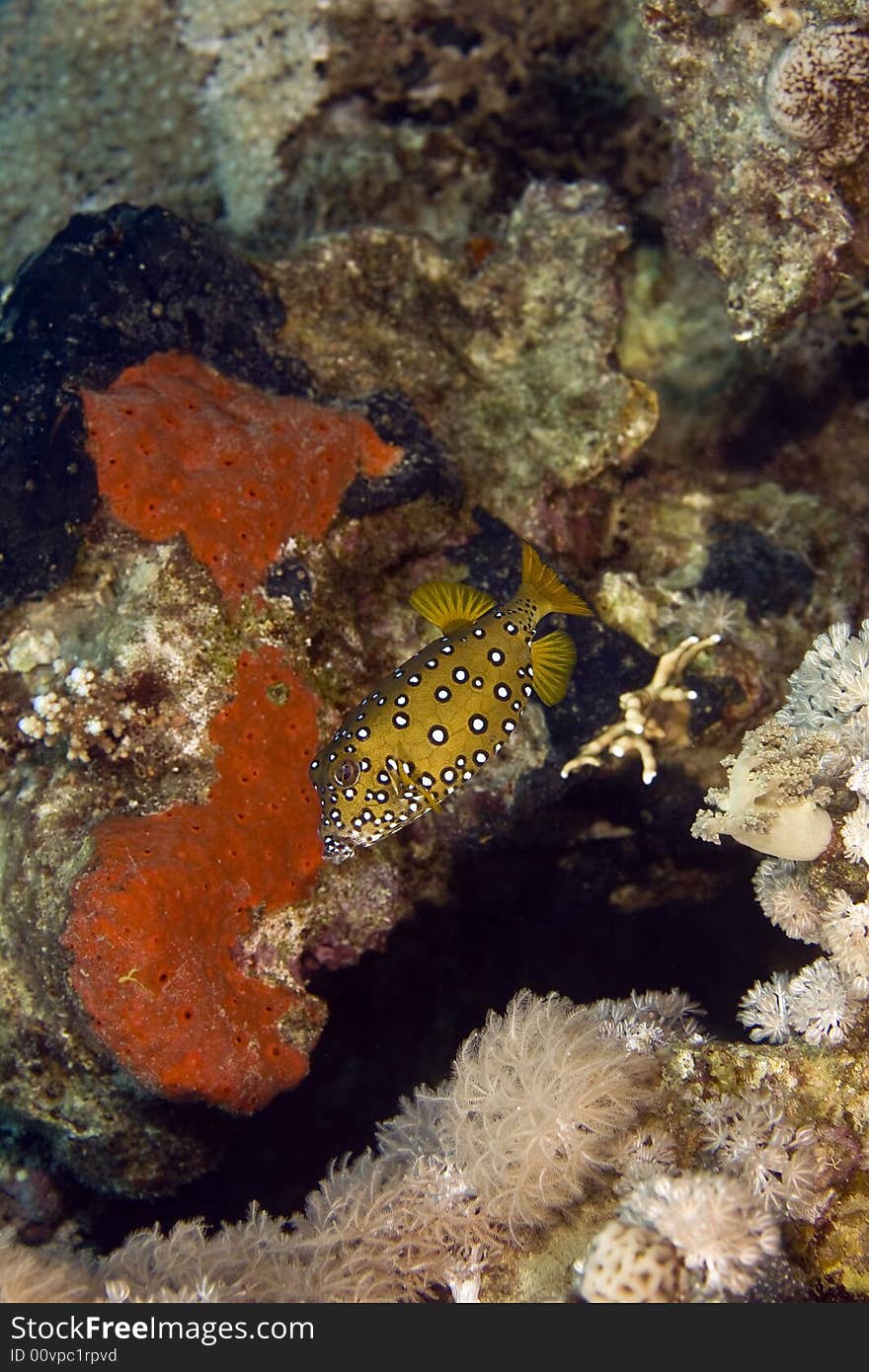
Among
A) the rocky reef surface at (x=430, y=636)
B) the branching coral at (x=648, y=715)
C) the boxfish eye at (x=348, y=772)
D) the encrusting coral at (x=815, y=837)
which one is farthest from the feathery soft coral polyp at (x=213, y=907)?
the encrusting coral at (x=815, y=837)

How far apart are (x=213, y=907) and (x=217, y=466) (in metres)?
2.36

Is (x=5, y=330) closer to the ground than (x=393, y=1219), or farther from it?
farther from it

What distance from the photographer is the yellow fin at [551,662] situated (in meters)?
4.72

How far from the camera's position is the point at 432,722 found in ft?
14.1

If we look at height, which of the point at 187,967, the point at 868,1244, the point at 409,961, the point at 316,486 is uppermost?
the point at 316,486

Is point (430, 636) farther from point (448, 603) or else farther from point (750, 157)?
point (750, 157)

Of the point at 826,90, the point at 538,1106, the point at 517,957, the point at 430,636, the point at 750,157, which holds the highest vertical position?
the point at 826,90

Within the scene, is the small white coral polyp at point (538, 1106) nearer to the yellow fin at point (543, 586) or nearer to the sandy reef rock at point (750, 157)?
the yellow fin at point (543, 586)

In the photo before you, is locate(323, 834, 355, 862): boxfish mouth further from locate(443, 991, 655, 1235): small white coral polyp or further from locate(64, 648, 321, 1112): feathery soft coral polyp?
locate(443, 991, 655, 1235): small white coral polyp

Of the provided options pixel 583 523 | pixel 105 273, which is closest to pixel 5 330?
pixel 105 273

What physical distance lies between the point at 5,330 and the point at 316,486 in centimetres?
206

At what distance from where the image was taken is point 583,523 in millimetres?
6254

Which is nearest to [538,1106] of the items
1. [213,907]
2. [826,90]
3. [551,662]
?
[213,907]

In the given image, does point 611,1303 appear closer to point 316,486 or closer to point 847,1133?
point 847,1133
